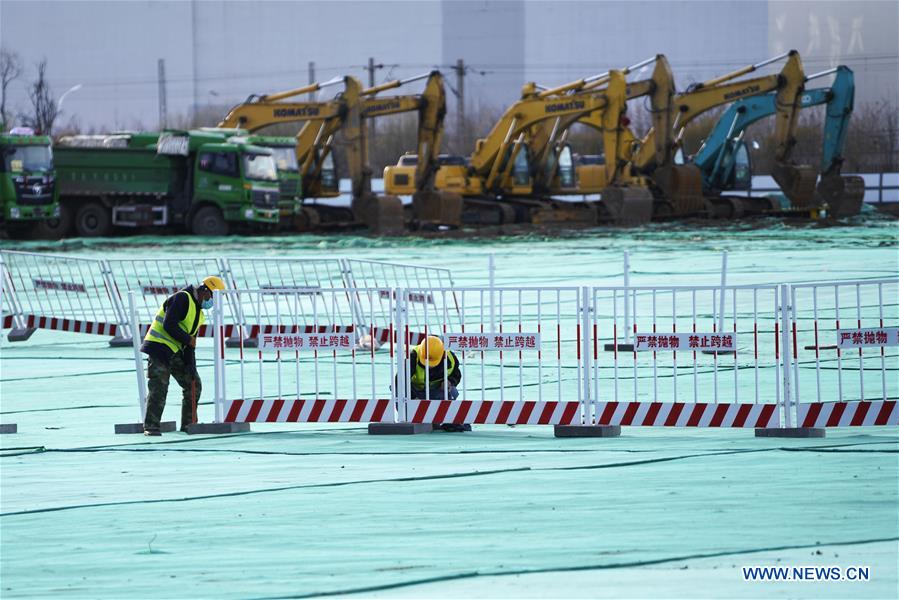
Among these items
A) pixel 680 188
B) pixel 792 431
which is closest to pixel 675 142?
pixel 680 188

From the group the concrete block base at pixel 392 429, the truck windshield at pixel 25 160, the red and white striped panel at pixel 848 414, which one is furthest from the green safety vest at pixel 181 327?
the truck windshield at pixel 25 160

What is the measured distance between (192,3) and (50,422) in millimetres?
63592

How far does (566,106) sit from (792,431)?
37327mm

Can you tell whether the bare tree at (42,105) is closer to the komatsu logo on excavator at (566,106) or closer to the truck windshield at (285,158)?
the truck windshield at (285,158)

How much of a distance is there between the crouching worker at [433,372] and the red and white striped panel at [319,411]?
0.29m

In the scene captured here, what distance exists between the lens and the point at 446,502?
862 cm

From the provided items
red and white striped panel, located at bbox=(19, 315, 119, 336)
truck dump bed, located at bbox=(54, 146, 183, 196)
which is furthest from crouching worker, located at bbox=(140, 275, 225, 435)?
truck dump bed, located at bbox=(54, 146, 183, 196)

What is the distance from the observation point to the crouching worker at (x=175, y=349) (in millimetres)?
12094

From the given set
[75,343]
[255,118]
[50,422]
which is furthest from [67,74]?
[50,422]

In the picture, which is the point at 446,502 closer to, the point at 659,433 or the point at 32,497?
the point at 32,497

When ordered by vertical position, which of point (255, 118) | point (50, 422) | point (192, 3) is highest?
point (192, 3)

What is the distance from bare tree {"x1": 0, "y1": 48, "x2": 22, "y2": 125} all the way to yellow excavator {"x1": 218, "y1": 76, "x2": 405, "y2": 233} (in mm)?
27256

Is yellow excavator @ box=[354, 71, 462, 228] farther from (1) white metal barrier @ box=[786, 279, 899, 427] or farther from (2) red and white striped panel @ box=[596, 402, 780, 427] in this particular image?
(2) red and white striped panel @ box=[596, 402, 780, 427]

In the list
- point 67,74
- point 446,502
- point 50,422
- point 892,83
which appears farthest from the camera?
point 67,74
